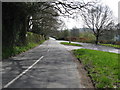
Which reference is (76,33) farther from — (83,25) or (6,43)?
(6,43)

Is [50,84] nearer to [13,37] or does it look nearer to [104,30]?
[13,37]

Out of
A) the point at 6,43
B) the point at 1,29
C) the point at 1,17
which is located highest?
the point at 1,17

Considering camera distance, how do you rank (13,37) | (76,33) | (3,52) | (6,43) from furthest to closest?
(76,33)
(13,37)
(6,43)
(3,52)

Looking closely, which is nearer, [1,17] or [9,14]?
[1,17]

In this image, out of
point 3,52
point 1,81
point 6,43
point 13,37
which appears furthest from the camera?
point 13,37

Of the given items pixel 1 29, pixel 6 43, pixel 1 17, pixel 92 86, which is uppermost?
pixel 1 17

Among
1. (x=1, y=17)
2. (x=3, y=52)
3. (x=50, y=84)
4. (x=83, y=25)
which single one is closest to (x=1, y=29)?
(x=1, y=17)

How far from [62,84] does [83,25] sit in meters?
57.4

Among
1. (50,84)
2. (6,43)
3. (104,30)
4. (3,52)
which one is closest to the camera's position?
(50,84)

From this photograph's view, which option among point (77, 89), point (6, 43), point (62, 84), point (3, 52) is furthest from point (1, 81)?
point (6, 43)

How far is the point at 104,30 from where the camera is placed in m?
61.6

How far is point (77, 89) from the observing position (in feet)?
19.7

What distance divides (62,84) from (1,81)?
8.11 ft

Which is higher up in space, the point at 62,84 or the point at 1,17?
the point at 1,17
